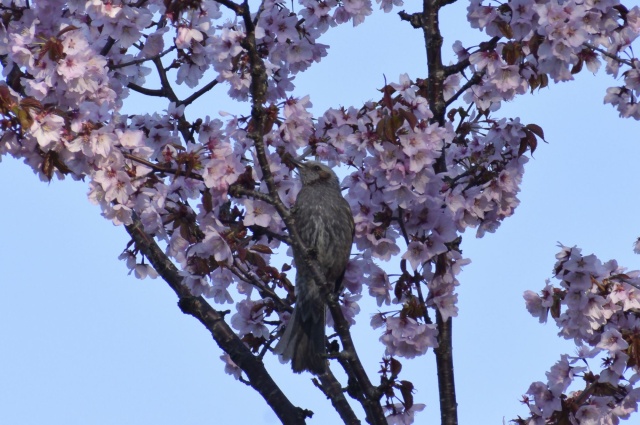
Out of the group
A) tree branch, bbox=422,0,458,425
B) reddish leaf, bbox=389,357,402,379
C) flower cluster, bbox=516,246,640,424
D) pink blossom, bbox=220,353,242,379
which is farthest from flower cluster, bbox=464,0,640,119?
pink blossom, bbox=220,353,242,379

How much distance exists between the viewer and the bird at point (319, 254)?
7090mm

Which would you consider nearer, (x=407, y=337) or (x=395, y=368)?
(x=395, y=368)

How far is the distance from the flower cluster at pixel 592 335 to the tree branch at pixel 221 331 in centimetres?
174

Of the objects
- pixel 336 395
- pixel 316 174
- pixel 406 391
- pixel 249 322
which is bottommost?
pixel 406 391

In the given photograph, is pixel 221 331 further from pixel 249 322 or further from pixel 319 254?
pixel 319 254

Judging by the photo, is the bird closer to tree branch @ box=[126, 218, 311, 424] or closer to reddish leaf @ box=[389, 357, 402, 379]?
tree branch @ box=[126, 218, 311, 424]

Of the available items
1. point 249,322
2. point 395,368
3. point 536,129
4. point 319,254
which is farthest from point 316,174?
point 395,368

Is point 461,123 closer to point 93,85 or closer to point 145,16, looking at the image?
point 145,16

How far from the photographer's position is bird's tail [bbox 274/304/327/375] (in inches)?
277

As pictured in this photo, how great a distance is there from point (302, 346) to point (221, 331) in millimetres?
620

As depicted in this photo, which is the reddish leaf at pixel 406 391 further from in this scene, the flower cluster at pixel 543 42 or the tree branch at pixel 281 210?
the flower cluster at pixel 543 42

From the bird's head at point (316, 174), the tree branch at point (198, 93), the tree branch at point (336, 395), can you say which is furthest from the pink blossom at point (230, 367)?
the tree branch at point (198, 93)

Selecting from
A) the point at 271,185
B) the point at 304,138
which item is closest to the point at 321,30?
the point at 304,138

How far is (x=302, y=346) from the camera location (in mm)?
7086
